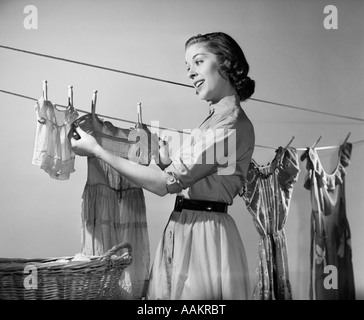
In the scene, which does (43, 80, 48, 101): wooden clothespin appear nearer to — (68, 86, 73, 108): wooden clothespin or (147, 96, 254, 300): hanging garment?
(68, 86, 73, 108): wooden clothespin

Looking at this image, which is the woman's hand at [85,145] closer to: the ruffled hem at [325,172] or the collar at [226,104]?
the collar at [226,104]

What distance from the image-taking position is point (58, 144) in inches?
94.2

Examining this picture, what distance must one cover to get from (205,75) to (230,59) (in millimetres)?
132

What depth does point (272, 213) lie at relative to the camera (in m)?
2.49

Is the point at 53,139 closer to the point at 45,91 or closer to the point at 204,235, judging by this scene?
the point at 45,91

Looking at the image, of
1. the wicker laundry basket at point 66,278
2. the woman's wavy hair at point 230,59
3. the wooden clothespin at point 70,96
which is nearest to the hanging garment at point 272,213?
the woman's wavy hair at point 230,59

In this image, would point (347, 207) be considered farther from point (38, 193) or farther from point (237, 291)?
point (38, 193)

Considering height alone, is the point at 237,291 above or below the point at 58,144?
below

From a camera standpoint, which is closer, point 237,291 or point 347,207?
point 237,291

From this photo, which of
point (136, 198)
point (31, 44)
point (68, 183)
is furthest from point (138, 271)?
point (31, 44)

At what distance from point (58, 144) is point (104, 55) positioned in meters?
0.47

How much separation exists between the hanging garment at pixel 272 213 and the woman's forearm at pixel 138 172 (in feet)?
1.34

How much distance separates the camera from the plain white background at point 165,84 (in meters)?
2.49
